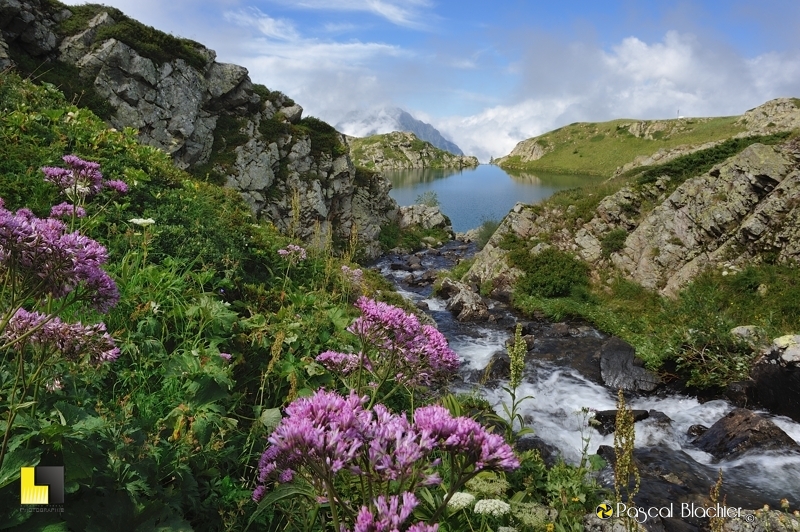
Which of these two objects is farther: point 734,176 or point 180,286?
point 734,176

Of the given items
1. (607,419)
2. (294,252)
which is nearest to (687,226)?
(607,419)

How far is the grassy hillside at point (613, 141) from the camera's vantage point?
138500 mm

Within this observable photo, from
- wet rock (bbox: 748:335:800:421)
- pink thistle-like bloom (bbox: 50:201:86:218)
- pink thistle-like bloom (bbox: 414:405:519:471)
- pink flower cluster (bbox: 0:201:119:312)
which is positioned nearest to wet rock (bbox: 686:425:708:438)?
wet rock (bbox: 748:335:800:421)

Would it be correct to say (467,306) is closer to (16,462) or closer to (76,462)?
(76,462)

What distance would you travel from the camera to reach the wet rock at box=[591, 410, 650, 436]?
11.8 m

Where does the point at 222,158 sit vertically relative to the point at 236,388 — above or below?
above

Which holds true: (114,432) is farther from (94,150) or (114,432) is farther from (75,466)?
(94,150)

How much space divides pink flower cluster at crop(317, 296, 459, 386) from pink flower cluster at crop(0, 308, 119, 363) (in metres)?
1.80

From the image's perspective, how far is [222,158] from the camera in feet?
99.8

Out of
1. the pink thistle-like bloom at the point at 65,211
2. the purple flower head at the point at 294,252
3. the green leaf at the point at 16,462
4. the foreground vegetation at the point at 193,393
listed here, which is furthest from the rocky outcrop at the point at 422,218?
the green leaf at the point at 16,462

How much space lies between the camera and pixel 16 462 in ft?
7.37

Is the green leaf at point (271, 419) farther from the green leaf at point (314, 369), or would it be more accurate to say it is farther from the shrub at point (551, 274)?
the shrub at point (551, 274)

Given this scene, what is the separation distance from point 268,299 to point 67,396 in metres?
4.30

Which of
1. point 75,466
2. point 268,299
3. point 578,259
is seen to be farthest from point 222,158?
point 75,466
